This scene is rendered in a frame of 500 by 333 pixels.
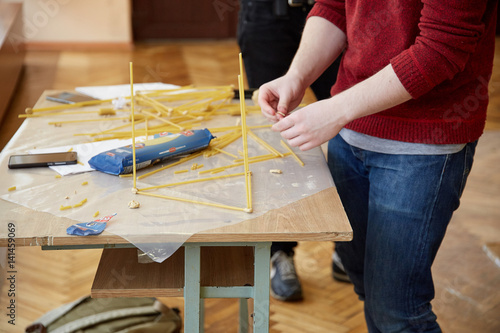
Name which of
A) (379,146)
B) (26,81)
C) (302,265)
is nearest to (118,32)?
(26,81)

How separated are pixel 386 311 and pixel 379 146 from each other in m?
0.35

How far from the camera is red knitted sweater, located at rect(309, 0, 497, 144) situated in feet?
3.25

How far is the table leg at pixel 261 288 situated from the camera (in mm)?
1009

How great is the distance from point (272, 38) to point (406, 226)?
1.03 meters

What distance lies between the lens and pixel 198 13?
5.37 meters

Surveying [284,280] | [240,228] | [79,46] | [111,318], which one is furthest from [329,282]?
[79,46]

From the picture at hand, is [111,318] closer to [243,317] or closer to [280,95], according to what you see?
[243,317]

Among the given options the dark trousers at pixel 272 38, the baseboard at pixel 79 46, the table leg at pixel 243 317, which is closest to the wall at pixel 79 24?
the baseboard at pixel 79 46

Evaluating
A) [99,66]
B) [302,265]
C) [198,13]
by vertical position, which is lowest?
[302,265]

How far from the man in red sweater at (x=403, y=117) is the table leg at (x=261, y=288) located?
0.74 ft

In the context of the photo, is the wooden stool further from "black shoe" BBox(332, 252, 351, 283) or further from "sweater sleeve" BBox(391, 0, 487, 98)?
"black shoe" BBox(332, 252, 351, 283)

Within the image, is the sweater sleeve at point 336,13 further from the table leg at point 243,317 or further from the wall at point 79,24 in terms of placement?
the wall at point 79,24

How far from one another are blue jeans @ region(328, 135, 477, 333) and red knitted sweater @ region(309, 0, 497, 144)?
61 millimetres

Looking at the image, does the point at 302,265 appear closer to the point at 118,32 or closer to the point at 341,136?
the point at 341,136
